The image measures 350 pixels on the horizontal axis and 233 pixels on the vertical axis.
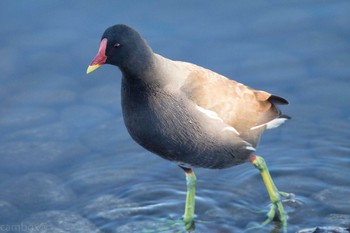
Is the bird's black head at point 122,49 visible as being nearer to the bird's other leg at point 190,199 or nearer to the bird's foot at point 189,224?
the bird's other leg at point 190,199

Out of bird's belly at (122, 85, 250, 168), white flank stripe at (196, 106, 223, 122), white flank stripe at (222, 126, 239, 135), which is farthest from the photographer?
white flank stripe at (222, 126, 239, 135)

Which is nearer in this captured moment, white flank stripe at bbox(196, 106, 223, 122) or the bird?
the bird

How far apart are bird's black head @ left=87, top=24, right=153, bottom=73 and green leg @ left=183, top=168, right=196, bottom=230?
112 cm

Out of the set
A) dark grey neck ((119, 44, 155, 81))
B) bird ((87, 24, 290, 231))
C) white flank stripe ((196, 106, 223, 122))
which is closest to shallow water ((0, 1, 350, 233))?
bird ((87, 24, 290, 231))

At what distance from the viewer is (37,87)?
25.6ft

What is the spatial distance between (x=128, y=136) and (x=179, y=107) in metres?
1.66

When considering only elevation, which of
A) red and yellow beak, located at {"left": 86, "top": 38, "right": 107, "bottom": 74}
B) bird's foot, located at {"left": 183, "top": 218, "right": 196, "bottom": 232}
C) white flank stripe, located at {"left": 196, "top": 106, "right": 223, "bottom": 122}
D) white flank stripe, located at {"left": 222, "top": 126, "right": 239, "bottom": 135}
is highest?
red and yellow beak, located at {"left": 86, "top": 38, "right": 107, "bottom": 74}

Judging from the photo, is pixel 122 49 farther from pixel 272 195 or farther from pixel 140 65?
pixel 272 195

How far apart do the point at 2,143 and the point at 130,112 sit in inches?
77.4

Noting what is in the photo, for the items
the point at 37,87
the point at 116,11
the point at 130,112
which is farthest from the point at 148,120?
the point at 116,11

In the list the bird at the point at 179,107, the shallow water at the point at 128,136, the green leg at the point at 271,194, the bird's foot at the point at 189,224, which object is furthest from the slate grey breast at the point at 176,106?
the shallow water at the point at 128,136

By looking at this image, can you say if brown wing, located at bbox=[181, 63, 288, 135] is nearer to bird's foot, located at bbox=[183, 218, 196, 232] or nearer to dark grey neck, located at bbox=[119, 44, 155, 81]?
dark grey neck, located at bbox=[119, 44, 155, 81]

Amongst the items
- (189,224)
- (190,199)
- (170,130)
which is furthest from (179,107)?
(189,224)

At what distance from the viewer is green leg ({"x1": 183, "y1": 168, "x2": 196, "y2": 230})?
6309 millimetres
